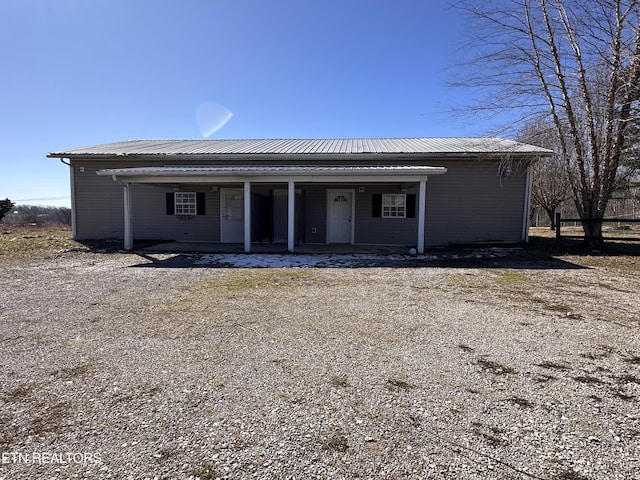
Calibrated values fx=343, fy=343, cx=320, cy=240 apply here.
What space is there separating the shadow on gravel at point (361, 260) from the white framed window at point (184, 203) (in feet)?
10.2

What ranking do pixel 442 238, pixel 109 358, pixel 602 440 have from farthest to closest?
1. pixel 442 238
2. pixel 109 358
3. pixel 602 440

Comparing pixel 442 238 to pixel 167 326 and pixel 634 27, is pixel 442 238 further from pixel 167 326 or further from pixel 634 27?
pixel 167 326

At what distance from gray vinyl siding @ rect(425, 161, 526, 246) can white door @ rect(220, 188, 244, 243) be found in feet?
22.0

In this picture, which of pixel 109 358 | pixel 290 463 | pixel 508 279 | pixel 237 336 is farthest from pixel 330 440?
pixel 508 279

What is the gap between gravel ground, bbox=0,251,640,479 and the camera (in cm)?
180

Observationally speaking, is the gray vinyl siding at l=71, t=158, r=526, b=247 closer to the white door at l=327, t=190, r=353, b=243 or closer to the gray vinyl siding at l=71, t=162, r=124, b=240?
the gray vinyl siding at l=71, t=162, r=124, b=240

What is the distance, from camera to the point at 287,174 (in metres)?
9.61

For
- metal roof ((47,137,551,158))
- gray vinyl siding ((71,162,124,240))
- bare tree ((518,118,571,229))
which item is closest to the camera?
metal roof ((47,137,551,158))

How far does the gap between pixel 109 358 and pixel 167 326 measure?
0.87 meters

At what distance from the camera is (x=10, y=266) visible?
7.64 meters

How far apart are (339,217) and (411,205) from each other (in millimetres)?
2552

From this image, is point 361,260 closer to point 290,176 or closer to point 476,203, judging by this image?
point 290,176

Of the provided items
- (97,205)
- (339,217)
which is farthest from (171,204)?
(339,217)

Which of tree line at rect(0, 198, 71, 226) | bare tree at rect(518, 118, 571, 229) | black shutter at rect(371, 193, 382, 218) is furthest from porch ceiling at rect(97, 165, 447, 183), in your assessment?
tree line at rect(0, 198, 71, 226)
